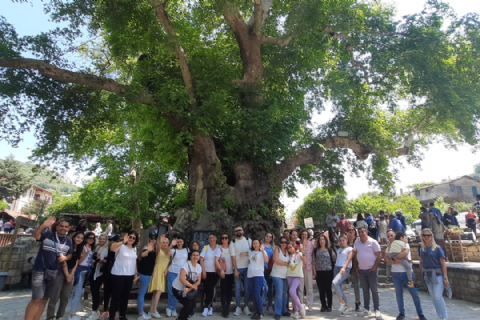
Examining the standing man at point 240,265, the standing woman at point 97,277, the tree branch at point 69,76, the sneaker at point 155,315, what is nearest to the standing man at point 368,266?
the standing man at point 240,265

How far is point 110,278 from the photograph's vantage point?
6.05m

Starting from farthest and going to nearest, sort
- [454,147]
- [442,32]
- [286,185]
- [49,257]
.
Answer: [454,147] < [286,185] < [442,32] < [49,257]

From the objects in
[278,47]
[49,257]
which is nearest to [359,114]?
[278,47]

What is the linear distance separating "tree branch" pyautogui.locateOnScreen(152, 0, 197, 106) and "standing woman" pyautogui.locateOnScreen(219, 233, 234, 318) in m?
5.01

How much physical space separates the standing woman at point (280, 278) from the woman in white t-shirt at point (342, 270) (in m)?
1.08

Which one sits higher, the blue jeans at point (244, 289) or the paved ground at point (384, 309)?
the blue jeans at point (244, 289)

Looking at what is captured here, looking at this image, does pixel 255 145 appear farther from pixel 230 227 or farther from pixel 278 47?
pixel 278 47

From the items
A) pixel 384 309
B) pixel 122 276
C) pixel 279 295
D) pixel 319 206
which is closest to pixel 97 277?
pixel 122 276

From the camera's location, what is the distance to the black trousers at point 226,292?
6418 millimetres

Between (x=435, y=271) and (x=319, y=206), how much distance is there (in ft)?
78.9

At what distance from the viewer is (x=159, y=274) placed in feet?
21.2

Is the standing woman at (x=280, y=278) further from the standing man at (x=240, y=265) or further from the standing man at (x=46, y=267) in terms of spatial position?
the standing man at (x=46, y=267)

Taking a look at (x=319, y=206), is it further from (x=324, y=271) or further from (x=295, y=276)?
(x=295, y=276)

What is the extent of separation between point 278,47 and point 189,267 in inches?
377
